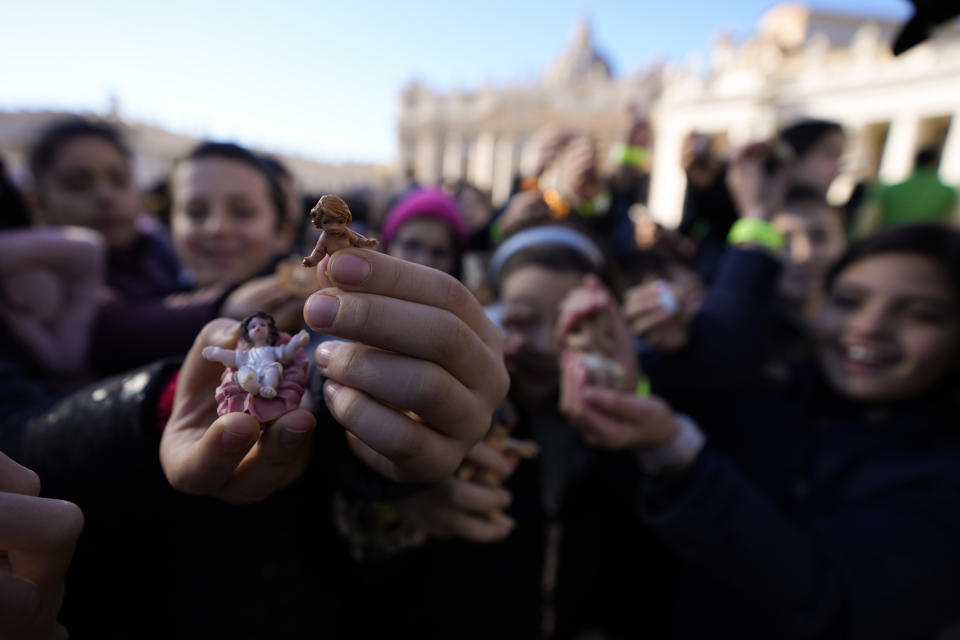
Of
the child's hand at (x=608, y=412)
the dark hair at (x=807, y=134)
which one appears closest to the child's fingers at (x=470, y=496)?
the child's hand at (x=608, y=412)

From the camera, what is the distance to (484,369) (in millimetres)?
720

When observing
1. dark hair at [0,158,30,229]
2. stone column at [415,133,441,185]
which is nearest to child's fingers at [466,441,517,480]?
dark hair at [0,158,30,229]

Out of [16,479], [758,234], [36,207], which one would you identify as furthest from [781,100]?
[16,479]

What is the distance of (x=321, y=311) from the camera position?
60cm

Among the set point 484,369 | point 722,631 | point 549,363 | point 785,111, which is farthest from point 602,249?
point 785,111

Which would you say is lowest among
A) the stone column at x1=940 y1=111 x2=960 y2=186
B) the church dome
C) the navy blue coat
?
the navy blue coat

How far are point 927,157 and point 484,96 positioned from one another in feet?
114

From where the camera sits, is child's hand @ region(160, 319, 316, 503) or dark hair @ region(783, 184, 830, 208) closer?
child's hand @ region(160, 319, 316, 503)

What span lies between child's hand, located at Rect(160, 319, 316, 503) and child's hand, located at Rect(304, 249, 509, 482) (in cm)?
9

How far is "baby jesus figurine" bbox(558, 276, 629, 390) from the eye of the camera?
1331 mm

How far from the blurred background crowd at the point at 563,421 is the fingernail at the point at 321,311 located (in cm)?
10

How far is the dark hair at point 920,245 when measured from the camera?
180 cm

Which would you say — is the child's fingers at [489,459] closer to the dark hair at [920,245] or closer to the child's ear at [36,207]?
the dark hair at [920,245]

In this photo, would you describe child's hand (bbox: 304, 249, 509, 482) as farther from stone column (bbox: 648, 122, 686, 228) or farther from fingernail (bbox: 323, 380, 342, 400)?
stone column (bbox: 648, 122, 686, 228)
